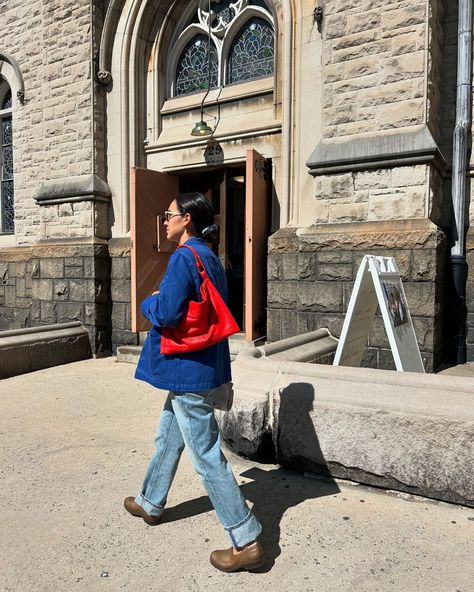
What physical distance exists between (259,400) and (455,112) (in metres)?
4.46

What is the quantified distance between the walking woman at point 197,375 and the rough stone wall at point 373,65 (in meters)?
3.58

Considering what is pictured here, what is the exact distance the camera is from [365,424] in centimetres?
282

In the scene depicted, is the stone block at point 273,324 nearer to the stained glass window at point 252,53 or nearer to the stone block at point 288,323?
the stone block at point 288,323

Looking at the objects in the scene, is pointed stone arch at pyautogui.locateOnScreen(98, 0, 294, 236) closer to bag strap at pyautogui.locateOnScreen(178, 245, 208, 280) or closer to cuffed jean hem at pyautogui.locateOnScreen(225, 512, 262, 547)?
bag strap at pyautogui.locateOnScreen(178, 245, 208, 280)

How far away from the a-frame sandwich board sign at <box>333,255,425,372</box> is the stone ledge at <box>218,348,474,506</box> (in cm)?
77

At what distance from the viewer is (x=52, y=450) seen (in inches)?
143

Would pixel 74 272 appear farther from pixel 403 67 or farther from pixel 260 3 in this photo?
pixel 403 67

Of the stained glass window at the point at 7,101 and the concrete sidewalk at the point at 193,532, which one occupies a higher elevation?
the stained glass window at the point at 7,101

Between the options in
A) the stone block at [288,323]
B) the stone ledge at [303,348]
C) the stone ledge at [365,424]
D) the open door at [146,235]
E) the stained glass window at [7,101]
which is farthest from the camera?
the stained glass window at [7,101]

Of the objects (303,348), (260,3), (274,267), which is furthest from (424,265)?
(260,3)

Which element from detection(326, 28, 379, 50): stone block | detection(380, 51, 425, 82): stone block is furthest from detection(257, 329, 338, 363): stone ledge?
detection(326, 28, 379, 50): stone block

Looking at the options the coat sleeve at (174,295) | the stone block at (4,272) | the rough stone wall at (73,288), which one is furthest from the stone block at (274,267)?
the stone block at (4,272)

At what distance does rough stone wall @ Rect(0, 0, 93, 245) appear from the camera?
756 centimetres

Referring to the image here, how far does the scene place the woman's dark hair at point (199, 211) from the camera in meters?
2.34
